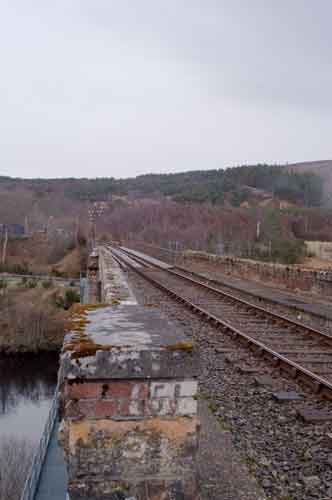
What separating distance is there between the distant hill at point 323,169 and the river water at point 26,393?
64526mm

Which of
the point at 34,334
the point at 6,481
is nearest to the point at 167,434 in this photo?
the point at 6,481

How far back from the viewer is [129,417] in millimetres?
2176

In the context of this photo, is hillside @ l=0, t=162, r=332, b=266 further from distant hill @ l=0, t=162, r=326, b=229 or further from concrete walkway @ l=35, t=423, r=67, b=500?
concrete walkway @ l=35, t=423, r=67, b=500

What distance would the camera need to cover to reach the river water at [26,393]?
2621 centimetres

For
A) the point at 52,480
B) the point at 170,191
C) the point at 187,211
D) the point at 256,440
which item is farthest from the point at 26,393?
the point at 170,191

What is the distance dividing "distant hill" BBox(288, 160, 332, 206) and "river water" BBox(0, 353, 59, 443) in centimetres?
6453

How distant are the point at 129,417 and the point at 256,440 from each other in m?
2.64

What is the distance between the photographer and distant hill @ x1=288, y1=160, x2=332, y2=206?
305 ft

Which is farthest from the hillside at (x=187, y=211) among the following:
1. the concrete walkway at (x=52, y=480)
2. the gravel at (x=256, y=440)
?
the gravel at (x=256, y=440)

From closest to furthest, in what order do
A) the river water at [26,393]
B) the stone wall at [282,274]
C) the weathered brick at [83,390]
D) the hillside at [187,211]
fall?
the weathered brick at [83,390]
the stone wall at [282,274]
the river water at [26,393]
the hillside at [187,211]

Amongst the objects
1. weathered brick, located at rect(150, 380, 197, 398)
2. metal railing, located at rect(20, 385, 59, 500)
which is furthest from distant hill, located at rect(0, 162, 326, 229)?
weathered brick, located at rect(150, 380, 197, 398)

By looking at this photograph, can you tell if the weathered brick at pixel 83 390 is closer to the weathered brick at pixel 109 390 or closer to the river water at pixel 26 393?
the weathered brick at pixel 109 390

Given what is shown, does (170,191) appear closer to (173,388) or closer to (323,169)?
(323,169)

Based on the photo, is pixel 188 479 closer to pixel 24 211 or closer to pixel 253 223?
pixel 253 223
